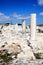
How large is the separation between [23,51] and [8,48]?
5.17 feet

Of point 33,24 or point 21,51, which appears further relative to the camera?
point 33,24

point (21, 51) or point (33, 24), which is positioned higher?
point (33, 24)

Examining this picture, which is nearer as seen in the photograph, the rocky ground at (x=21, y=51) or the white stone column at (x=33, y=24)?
the rocky ground at (x=21, y=51)

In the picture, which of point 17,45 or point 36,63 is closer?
point 36,63

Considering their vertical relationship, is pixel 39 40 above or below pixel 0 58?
above

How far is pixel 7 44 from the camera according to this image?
14266mm

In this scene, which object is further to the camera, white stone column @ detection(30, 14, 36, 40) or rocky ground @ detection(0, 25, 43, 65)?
white stone column @ detection(30, 14, 36, 40)

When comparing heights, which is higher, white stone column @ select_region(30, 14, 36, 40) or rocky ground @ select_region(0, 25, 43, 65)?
white stone column @ select_region(30, 14, 36, 40)

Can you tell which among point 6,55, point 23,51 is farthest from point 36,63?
point 6,55

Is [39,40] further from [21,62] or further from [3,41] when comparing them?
[21,62]

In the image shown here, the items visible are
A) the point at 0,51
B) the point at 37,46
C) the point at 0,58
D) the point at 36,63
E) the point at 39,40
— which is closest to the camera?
the point at 36,63

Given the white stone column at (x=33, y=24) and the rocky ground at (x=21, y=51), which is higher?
the white stone column at (x=33, y=24)

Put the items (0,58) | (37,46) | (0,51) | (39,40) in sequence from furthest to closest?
(39,40)
(37,46)
(0,51)
(0,58)

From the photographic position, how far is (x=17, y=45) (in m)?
14.2
